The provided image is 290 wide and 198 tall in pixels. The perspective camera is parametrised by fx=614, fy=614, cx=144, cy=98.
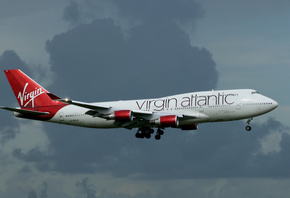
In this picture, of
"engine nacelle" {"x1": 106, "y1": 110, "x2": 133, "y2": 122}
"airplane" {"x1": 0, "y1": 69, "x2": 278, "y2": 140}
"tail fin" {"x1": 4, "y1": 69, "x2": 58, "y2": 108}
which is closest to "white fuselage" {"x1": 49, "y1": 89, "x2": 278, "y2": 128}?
"airplane" {"x1": 0, "y1": 69, "x2": 278, "y2": 140}

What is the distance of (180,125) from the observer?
84812 millimetres

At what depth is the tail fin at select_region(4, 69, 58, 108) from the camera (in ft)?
296

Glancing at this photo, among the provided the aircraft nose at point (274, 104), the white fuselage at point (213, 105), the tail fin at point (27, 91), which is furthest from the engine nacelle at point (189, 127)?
the tail fin at point (27, 91)

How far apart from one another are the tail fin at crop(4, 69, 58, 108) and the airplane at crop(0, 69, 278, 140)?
1.11 meters

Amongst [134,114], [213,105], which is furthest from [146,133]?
[213,105]

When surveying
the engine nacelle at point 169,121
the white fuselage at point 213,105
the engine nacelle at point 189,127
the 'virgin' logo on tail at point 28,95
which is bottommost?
the engine nacelle at point 169,121

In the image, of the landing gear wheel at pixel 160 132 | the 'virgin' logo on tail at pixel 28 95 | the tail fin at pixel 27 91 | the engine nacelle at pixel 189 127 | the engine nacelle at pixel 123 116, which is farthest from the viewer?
the 'virgin' logo on tail at pixel 28 95

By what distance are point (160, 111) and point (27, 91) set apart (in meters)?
22.1

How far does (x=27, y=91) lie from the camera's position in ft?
303

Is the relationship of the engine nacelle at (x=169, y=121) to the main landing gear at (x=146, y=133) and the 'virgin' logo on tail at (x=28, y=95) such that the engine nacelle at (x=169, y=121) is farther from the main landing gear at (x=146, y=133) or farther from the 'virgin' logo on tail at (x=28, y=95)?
the 'virgin' logo on tail at (x=28, y=95)

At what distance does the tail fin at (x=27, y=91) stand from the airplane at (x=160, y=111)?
43.7 inches

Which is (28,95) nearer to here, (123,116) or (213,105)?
(123,116)

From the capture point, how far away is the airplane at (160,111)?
79.2 metres

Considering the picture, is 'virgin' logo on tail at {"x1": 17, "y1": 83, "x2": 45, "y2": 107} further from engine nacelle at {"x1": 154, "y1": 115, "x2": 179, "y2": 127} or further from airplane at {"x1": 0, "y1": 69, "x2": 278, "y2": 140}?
engine nacelle at {"x1": 154, "y1": 115, "x2": 179, "y2": 127}
